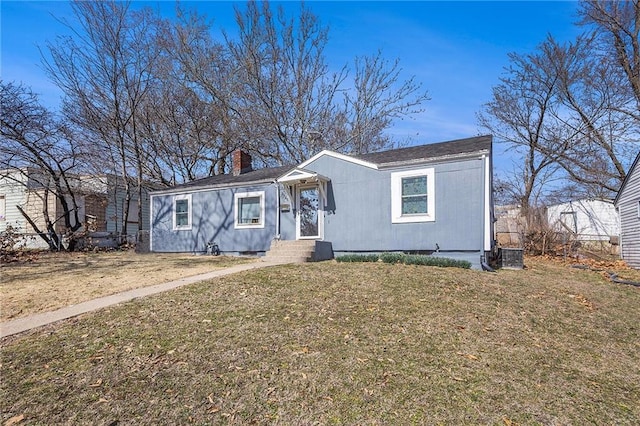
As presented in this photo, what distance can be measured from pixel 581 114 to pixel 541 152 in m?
2.94

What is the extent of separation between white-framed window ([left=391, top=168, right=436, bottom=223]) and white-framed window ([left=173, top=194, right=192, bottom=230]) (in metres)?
8.66

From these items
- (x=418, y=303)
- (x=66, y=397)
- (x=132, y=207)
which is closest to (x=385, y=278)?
(x=418, y=303)

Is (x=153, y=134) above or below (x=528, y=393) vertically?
above

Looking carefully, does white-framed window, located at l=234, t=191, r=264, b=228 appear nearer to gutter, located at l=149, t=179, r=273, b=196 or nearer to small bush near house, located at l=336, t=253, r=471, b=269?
gutter, located at l=149, t=179, r=273, b=196

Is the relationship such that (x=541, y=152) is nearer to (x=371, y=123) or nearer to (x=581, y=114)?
(x=581, y=114)

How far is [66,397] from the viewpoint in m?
3.16

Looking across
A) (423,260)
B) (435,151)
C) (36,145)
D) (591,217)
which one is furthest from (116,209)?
(591,217)

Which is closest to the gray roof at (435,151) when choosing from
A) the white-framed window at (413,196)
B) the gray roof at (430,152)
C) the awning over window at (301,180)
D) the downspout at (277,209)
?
the gray roof at (430,152)

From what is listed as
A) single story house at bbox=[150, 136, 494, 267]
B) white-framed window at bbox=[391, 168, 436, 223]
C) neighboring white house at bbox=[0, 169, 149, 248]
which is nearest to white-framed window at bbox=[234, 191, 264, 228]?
single story house at bbox=[150, 136, 494, 267]

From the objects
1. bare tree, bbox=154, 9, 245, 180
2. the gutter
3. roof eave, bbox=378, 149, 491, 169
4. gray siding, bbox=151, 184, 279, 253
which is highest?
bare tree, bbox=154, 9, 245, 180

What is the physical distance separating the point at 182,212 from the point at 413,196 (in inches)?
379

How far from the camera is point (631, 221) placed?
45.8 ft

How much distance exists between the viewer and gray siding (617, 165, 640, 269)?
1331 centimetres

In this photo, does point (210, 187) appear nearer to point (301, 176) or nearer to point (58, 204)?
point (301, 176)
